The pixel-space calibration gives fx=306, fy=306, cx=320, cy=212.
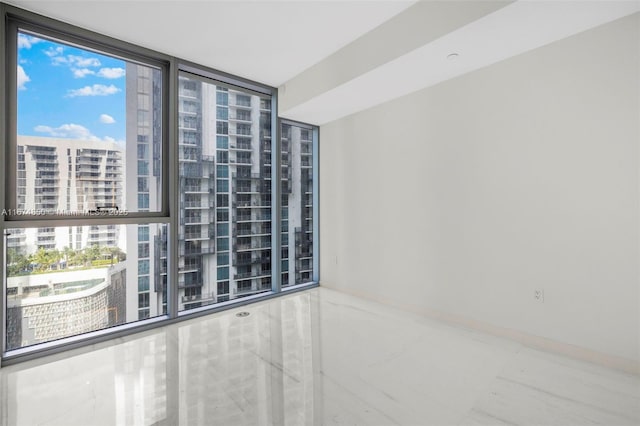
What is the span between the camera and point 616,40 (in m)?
2.09

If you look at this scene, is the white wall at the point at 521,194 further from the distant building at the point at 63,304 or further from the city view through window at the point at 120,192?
the distant building at the point at 63,304

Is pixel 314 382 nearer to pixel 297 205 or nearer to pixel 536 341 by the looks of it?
pixel 536 341

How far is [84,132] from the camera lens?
2.68m

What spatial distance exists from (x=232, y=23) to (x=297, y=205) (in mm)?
2303

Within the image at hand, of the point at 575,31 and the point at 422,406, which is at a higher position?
the point at 575,31

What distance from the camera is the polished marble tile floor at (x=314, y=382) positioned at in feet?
5.52

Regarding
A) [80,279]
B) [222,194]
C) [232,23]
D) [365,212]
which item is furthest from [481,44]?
[80,279]

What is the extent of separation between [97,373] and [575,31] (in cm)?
415

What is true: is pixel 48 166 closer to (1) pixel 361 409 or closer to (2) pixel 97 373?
(2) pixel 97 373

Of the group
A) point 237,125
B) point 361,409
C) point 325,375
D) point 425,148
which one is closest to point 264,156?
point 237,125

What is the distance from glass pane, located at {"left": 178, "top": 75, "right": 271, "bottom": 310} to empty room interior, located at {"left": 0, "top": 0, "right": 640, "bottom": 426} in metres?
0.03

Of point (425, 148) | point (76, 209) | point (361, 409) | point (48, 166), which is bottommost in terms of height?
point (361, 409)

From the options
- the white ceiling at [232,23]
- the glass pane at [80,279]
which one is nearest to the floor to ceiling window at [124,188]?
the glass pane at [80,279]

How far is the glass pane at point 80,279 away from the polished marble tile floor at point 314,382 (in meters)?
0.29
